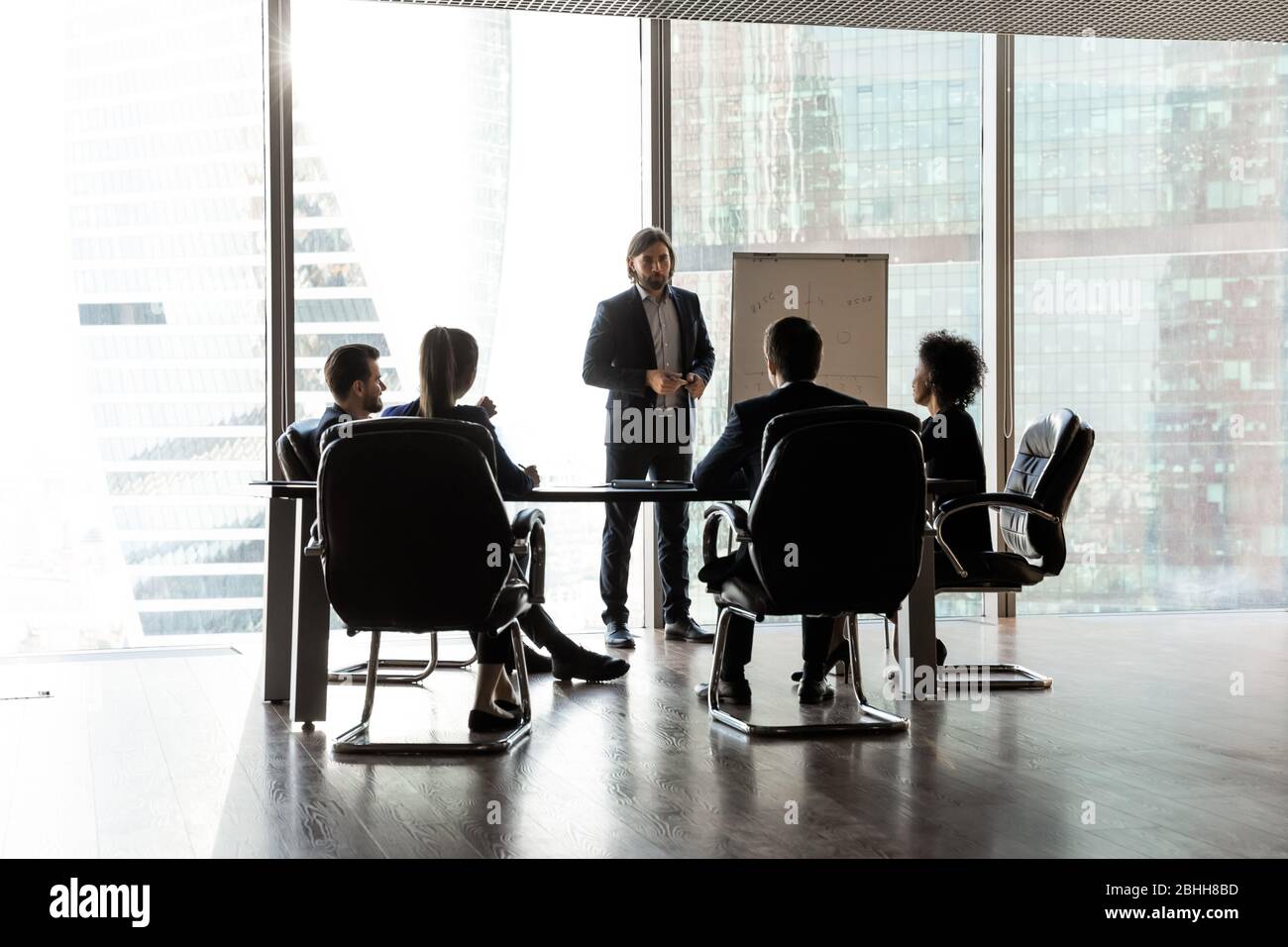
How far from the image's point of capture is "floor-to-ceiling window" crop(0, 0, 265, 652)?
17.9 ft

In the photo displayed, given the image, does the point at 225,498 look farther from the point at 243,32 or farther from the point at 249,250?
the point at 243,32

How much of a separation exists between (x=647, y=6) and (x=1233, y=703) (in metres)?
3.47

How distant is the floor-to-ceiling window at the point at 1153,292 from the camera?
21.1 feet

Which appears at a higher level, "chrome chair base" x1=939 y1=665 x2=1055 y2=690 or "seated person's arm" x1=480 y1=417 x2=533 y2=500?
"seated person's arm" x1=480 y1=417 x2=533 y2=500

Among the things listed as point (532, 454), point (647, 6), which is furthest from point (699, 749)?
point (647, 6)

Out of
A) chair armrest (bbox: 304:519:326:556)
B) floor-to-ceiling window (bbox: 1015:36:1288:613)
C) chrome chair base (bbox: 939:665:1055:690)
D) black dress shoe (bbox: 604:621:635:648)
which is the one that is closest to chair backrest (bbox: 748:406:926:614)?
chrome chair base (bbox: 939:665:1055:690)

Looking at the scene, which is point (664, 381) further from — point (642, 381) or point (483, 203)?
Answer: point (483, 203)

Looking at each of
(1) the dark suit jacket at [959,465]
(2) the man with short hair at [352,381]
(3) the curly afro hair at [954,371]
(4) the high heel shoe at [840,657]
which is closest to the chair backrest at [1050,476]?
(1) the dark suit jacket at [959,465]

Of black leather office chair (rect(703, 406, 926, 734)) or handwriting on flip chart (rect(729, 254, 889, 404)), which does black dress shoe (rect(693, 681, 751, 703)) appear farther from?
handwriting on flip chart (rect(729, 254, 889, 404))

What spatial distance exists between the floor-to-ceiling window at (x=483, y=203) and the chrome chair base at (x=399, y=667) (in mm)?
957

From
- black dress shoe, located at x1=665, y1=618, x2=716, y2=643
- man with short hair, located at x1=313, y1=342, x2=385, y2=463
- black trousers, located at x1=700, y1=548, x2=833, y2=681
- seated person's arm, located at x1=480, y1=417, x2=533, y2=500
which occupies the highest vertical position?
man with short hair, located at x1=313, y1=342, x2=385, y2=463

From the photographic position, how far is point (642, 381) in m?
5.38

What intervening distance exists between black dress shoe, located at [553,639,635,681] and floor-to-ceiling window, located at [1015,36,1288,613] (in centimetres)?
283

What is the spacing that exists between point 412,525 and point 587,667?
139 centimetres
